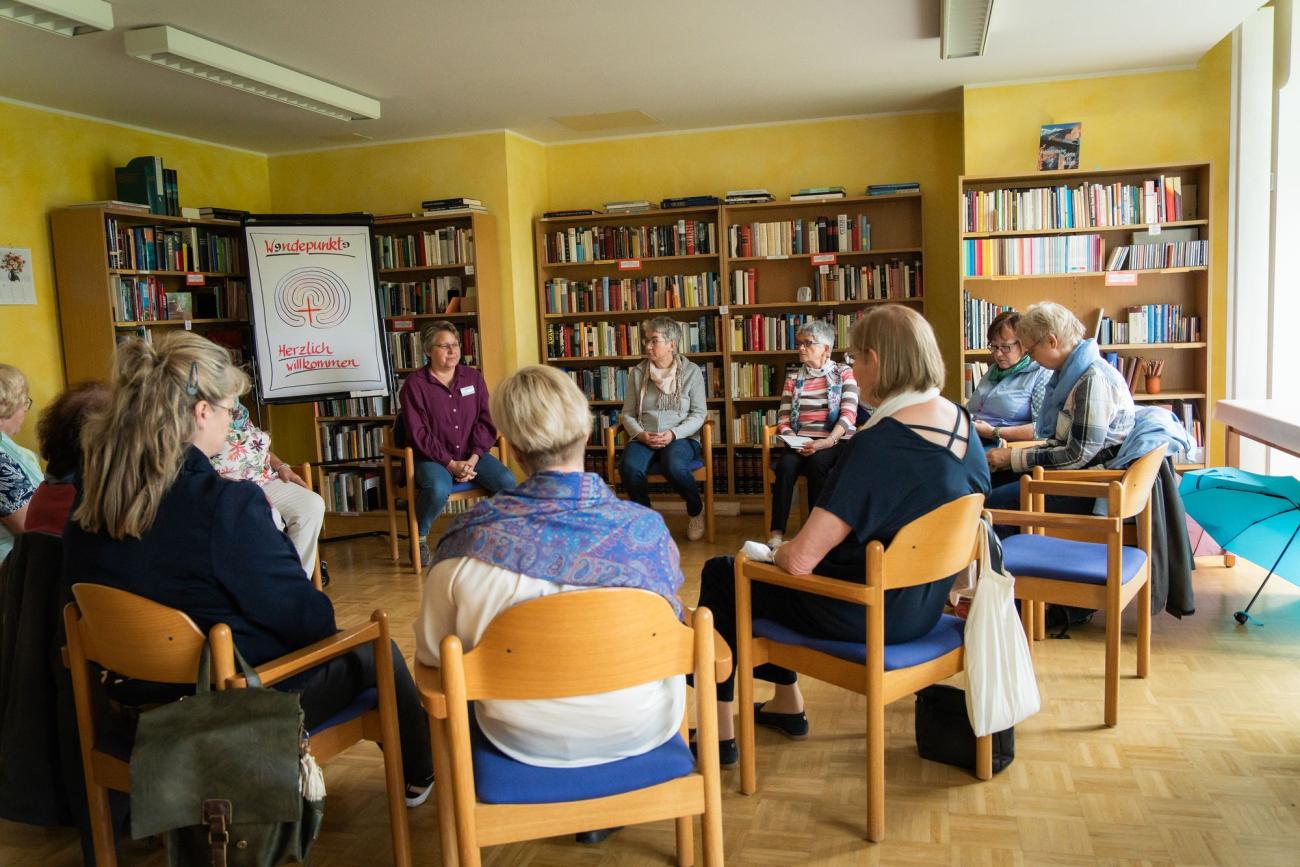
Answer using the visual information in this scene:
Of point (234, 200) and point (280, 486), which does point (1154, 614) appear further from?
point (234, 200)

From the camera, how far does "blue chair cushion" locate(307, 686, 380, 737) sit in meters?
2.13

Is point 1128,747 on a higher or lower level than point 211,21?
lower

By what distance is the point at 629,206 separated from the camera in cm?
663

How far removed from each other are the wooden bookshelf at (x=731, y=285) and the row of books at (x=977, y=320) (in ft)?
1.89

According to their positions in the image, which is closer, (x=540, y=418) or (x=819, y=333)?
(x=540, y=418)

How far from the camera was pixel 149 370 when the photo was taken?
6.71 feet

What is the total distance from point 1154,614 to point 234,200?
238 inches

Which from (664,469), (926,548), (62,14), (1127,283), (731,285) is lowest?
(664,469)

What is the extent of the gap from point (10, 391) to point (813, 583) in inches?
114

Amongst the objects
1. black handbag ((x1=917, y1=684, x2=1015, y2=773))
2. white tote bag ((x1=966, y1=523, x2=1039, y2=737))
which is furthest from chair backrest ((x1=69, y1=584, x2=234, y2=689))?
black handbag ((x1=917, y1=684, x2=1015, y2=773))

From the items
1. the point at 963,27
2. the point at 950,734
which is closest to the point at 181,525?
the point at 950,734

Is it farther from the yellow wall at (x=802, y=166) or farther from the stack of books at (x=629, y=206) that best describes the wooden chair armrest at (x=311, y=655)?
the yellow wall at (x=802, y=166)

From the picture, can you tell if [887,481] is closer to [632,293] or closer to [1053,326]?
[1053,326]

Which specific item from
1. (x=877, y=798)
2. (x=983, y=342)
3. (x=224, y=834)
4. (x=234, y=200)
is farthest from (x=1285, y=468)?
(x=234, y=200)
